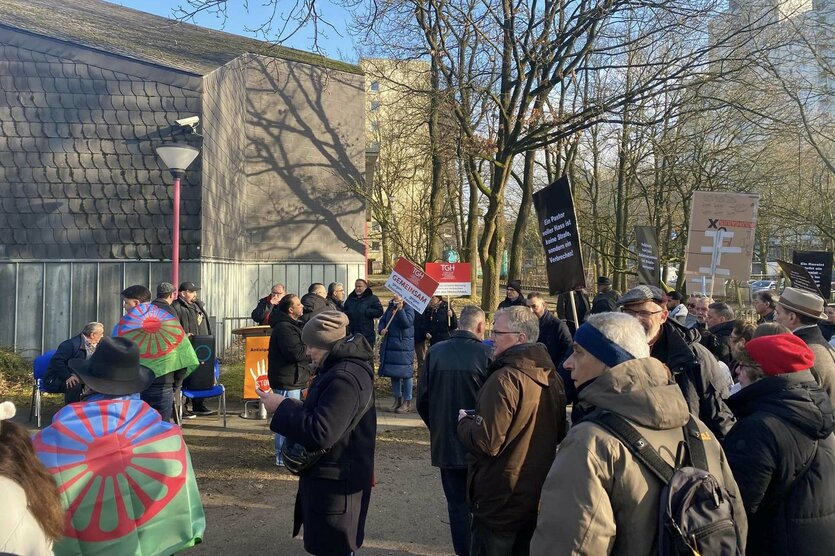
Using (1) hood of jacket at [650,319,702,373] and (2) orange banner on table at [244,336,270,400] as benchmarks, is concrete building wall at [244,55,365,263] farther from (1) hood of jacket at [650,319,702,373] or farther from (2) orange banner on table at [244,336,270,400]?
(1) hood of jacket at [650,319,702,373]

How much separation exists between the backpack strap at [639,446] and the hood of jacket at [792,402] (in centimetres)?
107

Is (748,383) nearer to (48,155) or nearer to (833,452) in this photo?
(833,452)

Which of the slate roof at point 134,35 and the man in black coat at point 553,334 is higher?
the slate roof at point 134,35

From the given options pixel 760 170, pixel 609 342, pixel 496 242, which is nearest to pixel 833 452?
pixel 609 342

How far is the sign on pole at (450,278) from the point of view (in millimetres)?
10375

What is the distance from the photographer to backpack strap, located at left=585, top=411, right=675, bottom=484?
2209 millimetres

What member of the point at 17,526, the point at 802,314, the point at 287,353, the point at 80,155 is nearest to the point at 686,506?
the point at 17,526

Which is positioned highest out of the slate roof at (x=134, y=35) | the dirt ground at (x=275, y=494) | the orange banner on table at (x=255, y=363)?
the slate roof at (x=134, y=35)

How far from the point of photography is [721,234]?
32.4ft

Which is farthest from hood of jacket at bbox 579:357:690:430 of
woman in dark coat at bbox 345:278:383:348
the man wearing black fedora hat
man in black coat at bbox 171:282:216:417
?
woman in dark coat at bbox 345:278:383:348

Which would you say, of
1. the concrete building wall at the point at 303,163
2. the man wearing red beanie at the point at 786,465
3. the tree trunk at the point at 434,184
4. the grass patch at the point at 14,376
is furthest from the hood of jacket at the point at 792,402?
the concrete building wall at the point at 303,163

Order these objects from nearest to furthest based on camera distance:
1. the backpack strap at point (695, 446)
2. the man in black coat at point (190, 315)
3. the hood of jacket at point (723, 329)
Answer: the backpack strap at point (695, 446) < the hood of jacket at point (723, 329) < the man in black coat at point (190, 315)

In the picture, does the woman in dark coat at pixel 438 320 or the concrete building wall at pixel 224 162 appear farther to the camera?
the concrete building wall at pixel 224 162

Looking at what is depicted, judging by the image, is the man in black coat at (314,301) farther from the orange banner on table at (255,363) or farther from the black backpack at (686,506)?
the black backpack at (686,506)
